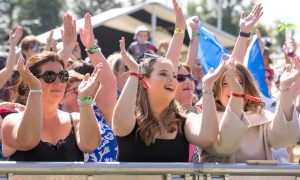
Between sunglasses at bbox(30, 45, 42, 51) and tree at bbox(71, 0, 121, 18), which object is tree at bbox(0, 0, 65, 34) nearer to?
tree at bbox(71, 0, 121, 18)

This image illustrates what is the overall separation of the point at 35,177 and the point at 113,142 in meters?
1.59

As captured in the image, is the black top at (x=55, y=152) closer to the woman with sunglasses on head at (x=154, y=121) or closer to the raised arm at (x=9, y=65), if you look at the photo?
the woman with sunglasses on head at (x=154, y=121)

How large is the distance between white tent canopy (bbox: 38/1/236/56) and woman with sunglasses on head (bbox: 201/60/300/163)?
867 centimetres

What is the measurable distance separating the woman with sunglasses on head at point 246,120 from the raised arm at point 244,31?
94 centimetres

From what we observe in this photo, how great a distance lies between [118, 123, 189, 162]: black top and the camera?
5.22 meters

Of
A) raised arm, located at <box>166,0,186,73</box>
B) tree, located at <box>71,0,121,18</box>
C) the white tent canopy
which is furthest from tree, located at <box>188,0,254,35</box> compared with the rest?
raised arm, located at <box>166,0,186,73</box>

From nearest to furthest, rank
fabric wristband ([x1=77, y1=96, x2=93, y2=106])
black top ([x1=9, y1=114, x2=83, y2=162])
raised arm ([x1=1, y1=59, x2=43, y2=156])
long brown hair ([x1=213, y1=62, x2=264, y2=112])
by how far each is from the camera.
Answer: raised arm ([x1=1, y1=59, x2=43, y2=156]) < fabric wristband ([x1=77, y1=96, x2=93, y2=106]) < black top ([x1=9, y1=114, x2=83, y2=162]) < long brown hair ([x1=213, y1=62, x2=264, y2=112])

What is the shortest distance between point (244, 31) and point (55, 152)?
2393 millimetres

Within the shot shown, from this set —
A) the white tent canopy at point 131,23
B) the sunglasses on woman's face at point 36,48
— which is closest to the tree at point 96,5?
the white tent canopy at point 131,23

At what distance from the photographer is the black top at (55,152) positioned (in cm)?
499

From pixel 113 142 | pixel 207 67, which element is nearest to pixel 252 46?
A: pixel 207 67

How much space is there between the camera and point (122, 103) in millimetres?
5164

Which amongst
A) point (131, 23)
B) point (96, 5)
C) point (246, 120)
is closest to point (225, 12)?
point (96, 5)

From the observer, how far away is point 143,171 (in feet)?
14.7
